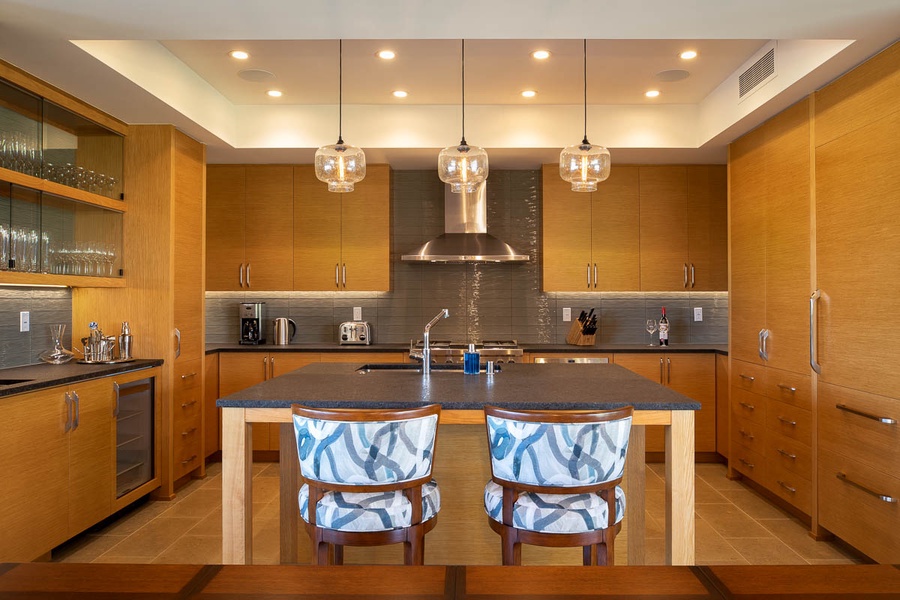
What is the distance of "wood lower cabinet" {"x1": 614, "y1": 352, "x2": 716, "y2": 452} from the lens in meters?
4.78

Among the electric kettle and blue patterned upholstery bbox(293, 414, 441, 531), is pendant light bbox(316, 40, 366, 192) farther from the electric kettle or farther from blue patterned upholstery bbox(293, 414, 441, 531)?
the electric kettle

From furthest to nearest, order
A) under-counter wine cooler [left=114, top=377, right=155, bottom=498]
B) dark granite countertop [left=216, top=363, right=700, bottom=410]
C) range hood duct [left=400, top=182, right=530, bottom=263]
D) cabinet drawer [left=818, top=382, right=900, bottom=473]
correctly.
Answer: range hood duct [left=400, top=182, right=530, bottom=263]
under-counter wine cooler [left=114, top=377, right=155, bottom=498]
cabinet drawer [left=818, top=382, right=900, bottom=473]
dark granite countertop [left=216, top=363, right=700, bottom=410]

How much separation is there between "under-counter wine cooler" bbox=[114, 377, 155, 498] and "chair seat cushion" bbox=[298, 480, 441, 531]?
80.9 inches

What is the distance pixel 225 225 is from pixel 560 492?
4124 millimetres

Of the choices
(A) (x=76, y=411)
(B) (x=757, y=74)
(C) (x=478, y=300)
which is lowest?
(A) (x=76, y=411)

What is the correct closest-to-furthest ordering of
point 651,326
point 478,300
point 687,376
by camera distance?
point 687,376
point 651,326
point 478,300

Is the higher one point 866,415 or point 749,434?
point 866,415

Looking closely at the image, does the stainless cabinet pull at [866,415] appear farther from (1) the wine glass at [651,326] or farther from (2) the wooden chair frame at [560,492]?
(1) the wine glass at [651,326]

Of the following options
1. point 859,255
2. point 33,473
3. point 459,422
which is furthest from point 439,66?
point 33,473

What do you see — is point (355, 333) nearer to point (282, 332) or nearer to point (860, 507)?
point (282, 332)

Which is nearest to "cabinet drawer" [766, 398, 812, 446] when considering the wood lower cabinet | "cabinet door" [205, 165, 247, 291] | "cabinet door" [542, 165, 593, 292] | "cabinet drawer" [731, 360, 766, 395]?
"cabinet drawer" [731, 360, 766, 395]

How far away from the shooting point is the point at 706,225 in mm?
5090

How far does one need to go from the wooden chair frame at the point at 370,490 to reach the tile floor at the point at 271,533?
1114 mm

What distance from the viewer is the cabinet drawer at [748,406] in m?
3.90
